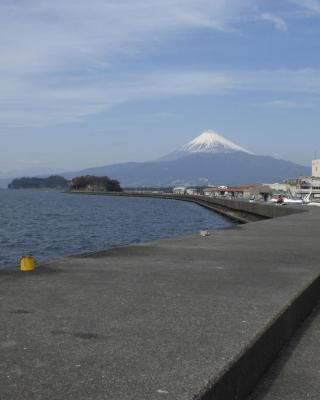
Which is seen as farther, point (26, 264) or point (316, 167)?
point (316, 167)

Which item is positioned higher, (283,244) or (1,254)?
(283,244)

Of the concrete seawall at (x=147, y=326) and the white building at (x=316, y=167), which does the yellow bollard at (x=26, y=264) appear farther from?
the white building at (x=316, y=167)

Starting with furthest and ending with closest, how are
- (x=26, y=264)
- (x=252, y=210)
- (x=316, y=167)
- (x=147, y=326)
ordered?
(x=316, y=167)
(x=252, y=210)
(x=26, y=264)
(x=147, y=326)

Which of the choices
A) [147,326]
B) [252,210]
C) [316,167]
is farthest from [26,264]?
[316,167]

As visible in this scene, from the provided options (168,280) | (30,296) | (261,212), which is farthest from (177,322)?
(261,212)

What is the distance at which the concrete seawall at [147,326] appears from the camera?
141 inches

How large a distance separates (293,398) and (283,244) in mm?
9447

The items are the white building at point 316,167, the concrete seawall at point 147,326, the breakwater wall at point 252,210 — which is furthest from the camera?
the white building at point 316,167

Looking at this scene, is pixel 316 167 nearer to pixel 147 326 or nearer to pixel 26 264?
pixel 26 264

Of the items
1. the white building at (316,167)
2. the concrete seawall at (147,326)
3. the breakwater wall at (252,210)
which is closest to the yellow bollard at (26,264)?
the concrete seawall at (147,326)

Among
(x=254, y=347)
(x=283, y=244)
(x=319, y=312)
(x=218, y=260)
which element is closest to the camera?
(x=254, y=347)

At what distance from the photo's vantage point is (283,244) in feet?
43.7

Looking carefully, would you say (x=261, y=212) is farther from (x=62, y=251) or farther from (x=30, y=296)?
(x=30, y=296)

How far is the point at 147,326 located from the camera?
4.91 m
